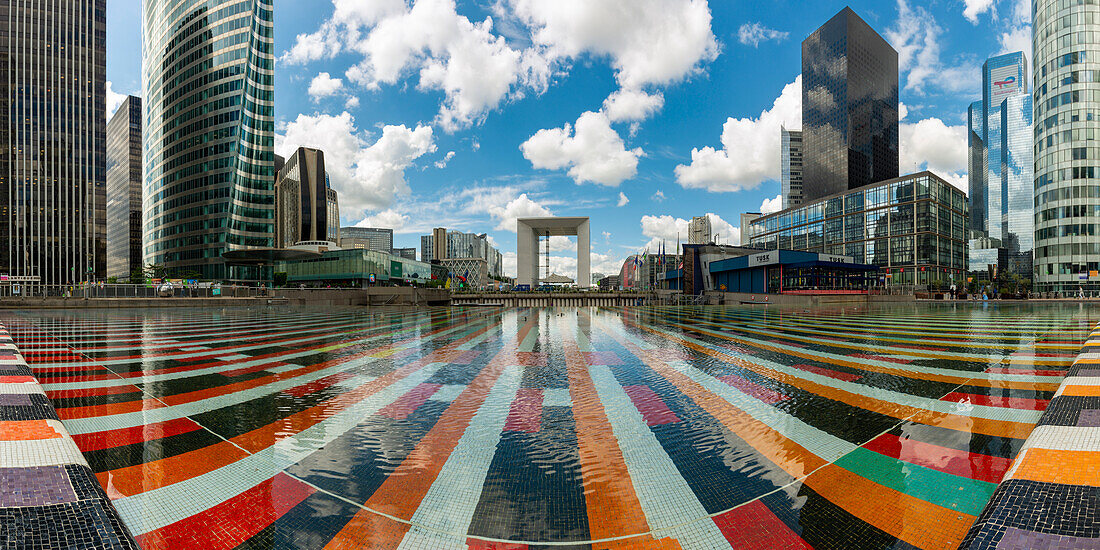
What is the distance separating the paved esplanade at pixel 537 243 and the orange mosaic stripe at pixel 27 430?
105 meters

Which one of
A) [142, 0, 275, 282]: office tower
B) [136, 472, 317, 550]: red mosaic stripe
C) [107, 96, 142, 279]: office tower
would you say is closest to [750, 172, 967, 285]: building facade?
[136, 472, 317, 550]: red mosaic stripe

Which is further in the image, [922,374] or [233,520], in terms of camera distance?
[922,374]

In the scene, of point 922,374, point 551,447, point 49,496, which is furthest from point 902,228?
point 49,496

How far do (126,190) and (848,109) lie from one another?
230927mm

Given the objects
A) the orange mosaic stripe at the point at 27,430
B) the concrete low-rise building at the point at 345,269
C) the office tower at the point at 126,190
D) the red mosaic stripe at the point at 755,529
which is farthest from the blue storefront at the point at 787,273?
the office tower at the point at 126,190

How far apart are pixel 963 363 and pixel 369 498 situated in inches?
427

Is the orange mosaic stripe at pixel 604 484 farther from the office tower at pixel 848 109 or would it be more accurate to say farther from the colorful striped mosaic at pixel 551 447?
the office tower at pixel 848 109

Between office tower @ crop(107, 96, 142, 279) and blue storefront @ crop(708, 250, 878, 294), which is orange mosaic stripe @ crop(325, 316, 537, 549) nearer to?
blue storefront @ crop(708, 250, 878, 294)

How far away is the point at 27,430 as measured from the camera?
127 inches

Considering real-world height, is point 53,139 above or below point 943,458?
above

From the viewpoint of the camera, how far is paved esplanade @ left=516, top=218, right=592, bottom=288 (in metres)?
113

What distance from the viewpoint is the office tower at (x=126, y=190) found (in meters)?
131

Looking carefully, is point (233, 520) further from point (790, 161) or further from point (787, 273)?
point (790, 161)

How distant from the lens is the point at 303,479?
3.29 meters
